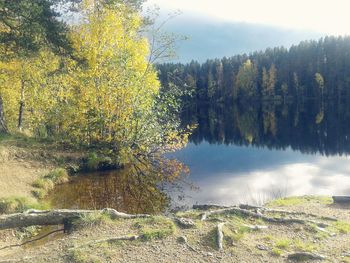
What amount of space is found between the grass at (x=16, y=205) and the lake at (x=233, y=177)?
1949 mm

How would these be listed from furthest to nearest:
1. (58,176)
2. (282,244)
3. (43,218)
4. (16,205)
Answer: (58,176), (16,205), (43,218), (282,244)

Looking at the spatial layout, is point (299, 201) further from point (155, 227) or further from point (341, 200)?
point (155, 227)

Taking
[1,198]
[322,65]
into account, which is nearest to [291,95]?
[322,65]

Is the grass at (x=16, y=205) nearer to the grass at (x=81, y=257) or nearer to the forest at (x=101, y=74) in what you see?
the grass at (x=81, y=257)

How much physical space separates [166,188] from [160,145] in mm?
5065

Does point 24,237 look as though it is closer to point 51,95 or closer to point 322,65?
point 51,95

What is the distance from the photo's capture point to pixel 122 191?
77.9 ft

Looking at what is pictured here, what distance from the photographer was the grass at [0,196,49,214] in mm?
17234

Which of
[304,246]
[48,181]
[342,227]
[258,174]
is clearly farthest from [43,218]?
[258,174]

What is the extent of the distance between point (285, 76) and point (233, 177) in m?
112

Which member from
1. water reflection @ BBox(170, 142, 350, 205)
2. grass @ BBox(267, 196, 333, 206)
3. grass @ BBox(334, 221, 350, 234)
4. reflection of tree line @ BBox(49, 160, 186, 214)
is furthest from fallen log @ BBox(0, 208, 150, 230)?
grass @ BBox(267, 196, 333, 206)

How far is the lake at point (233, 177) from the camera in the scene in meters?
22.6

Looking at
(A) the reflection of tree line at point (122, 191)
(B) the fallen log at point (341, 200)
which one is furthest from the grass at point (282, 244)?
(B) the fallen log at point (341, 200)

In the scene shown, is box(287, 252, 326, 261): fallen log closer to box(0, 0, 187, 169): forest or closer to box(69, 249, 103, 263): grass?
box(69, 249, 103, 263): grass
